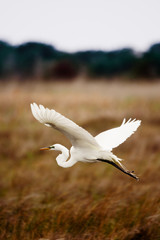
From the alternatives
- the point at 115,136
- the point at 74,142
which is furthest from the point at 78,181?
the point at 74,142

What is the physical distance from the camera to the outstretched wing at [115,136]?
1.13 meters

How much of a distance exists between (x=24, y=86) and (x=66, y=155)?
11.0 metres

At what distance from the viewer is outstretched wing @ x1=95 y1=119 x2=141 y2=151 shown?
1.13 meters

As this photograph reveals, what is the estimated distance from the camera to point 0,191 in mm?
3693

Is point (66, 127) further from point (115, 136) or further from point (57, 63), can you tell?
point (57, 63)

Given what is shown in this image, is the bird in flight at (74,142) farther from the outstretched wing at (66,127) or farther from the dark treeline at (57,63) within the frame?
the dark treeline at (57,63)

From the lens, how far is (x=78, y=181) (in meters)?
3.93

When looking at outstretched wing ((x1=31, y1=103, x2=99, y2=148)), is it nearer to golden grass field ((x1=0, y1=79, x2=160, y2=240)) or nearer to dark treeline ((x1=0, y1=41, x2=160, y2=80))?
golden grass field ((x1=0, y1=79, x2=160, y2=240))

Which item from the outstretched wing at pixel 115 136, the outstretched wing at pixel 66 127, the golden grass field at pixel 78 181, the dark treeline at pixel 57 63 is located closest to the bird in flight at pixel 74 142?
the outstretched wing at pixel 66 127

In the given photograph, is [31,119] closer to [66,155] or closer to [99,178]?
[99,178]

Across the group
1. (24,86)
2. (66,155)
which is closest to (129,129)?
(66,155)

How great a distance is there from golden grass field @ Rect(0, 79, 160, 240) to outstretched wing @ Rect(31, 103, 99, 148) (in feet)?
1.76

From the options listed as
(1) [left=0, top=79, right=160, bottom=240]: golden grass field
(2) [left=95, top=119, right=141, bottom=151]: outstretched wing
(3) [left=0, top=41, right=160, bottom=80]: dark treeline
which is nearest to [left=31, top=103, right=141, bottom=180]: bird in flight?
(2) [left=95, top=119, right=141, bottom=151]: outstretched wing

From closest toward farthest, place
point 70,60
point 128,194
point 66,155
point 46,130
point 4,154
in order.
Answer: point 66,155 < point 128,194 < point 4,154 < point 46,130 < point 70,60
